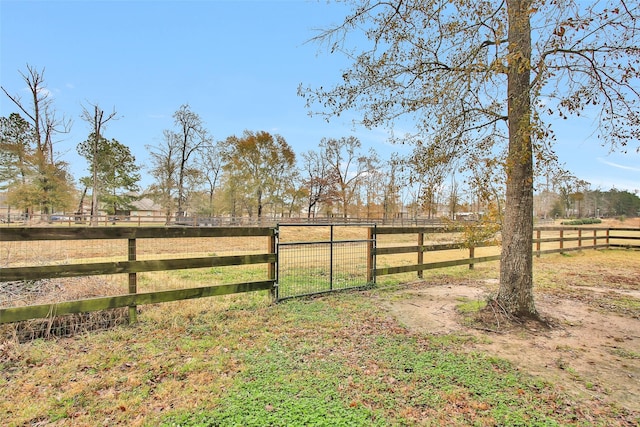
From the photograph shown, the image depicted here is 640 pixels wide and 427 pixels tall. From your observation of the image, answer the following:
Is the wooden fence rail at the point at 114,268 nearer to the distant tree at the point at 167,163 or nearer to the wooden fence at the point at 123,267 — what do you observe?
the wooden fence at the point at 123,267

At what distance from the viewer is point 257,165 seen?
34.0 meters

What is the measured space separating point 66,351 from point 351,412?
2.87 meters

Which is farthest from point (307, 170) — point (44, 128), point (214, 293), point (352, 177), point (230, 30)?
point (214, 293)

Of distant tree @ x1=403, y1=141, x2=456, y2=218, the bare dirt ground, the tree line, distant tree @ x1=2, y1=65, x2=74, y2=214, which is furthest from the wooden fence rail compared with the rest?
distant tree @ x1=2, y1=65, x2=74, y2=214

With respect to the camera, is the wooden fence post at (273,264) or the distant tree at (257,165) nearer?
the wooden fence post at (273,264)

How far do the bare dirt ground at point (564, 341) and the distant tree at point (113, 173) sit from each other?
36.2 meters

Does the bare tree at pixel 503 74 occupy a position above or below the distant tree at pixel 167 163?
below

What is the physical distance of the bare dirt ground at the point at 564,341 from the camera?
106 inches

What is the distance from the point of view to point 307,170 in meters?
38.5

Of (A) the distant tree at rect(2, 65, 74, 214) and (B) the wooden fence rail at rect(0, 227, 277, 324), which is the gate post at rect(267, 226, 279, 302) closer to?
(B) the wooden fence rail at rect(0, 227, 277, 324)

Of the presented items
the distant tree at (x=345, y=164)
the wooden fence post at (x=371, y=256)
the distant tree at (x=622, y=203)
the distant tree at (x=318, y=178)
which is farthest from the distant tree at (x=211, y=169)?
the distant tree at (x=622, y=203)

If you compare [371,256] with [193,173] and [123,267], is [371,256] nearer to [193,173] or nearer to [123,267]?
[123,267]

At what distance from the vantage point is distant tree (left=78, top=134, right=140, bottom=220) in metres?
32.2

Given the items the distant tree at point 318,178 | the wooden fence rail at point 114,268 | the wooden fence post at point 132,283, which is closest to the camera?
the wooden fence rail at point 114,268
